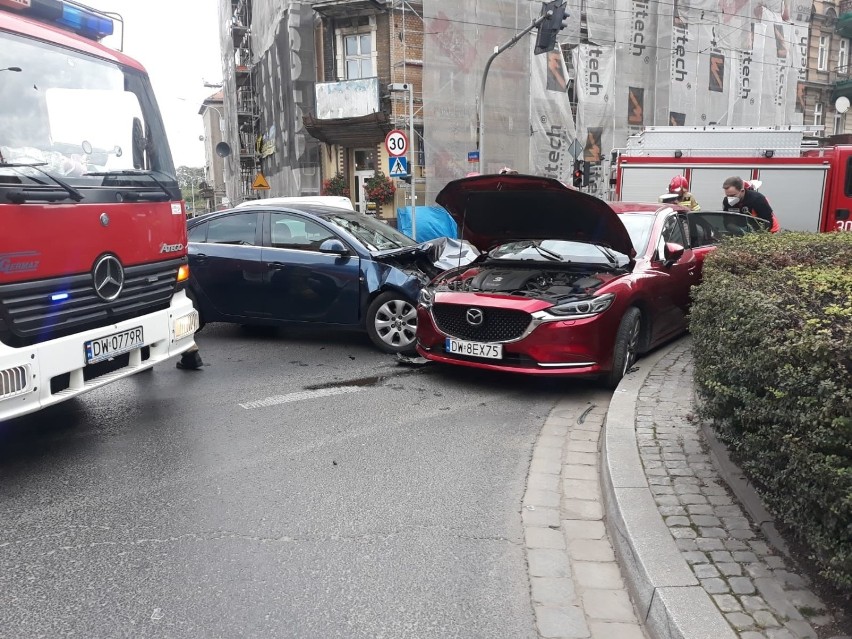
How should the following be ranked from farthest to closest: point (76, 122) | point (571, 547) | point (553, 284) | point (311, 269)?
point (311, 269), point (553, 284), point (76, 122), point (571, 547)

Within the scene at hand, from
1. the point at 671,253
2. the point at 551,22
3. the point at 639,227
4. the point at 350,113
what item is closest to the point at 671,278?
the point at 671,253

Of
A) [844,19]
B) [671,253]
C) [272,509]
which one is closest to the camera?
[272,509]

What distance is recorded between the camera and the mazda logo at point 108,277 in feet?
14.4

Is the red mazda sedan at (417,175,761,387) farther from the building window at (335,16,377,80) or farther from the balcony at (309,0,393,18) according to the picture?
the building window at (335,16,377,80)

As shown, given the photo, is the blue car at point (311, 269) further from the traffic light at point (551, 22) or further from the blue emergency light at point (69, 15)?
the traffic light at point (551, 22)

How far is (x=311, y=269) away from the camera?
7453 mm

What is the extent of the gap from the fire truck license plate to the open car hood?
309cm

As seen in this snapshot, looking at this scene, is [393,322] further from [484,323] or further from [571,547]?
[571,547]

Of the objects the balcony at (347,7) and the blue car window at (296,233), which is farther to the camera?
the balcony at (347,7)

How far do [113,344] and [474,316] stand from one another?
2.93 meters

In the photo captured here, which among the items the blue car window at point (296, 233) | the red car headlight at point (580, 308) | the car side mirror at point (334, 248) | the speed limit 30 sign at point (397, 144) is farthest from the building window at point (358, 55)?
the red car headlight at point (580, 308)

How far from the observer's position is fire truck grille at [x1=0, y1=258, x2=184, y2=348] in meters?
3.78

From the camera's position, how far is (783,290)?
10.5 feet

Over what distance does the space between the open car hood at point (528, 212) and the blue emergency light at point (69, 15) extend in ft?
10.3
